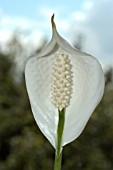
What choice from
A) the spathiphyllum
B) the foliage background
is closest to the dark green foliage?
the foliage background

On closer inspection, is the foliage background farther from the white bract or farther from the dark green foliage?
the white bract

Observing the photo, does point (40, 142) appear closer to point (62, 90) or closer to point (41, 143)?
point (41, 143)

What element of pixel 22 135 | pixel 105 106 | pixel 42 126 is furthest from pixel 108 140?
pixel 42 126

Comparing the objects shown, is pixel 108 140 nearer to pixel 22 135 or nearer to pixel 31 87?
pixel 22 135

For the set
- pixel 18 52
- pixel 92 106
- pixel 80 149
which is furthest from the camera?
pixel 18 52

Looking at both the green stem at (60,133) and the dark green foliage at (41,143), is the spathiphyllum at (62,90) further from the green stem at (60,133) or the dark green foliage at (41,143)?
the dark green foliage at (41,143)

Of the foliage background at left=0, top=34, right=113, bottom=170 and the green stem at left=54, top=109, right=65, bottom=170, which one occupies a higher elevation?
the green stem at left=54, top=109, right=65, bottom=170

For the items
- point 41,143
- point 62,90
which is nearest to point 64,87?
point 62,90

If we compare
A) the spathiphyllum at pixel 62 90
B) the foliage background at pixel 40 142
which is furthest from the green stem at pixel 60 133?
the foliage background at pixel 40 142
